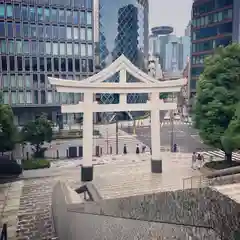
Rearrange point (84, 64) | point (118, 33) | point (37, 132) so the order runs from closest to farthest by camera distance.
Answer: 1. point (37, 132)
2. point (84, 64)
3. point (118, 33)

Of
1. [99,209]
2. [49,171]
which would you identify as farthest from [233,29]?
[99,209]

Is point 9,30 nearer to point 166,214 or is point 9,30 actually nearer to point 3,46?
point 3,46

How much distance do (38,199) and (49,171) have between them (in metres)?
5.60

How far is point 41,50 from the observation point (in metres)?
42.7

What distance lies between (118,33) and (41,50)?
2055 cm

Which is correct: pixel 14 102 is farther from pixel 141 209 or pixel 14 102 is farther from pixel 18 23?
pixel 141 209

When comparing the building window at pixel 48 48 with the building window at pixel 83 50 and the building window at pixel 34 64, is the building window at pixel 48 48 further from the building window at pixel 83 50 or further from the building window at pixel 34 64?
the building window at pixel 83 50

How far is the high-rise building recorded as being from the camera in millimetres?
55188

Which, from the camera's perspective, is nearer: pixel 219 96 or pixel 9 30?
pixel 219 96

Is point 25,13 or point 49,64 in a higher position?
point 25,13

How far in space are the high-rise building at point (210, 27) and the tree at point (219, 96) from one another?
39.7 metres

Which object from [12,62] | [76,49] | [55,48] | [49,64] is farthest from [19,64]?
[76,49]

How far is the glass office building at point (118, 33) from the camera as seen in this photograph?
55.2 m

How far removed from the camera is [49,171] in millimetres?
20984
